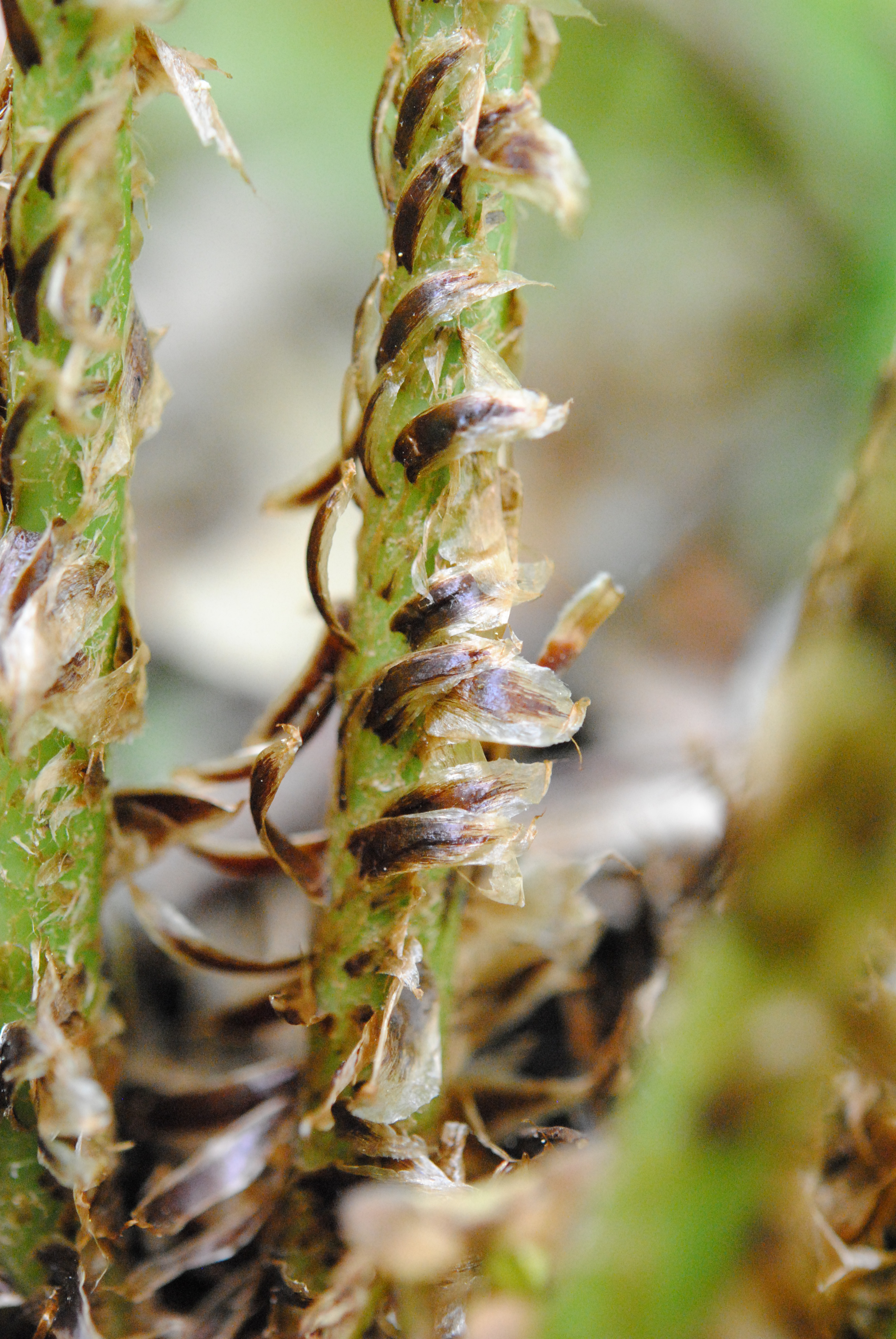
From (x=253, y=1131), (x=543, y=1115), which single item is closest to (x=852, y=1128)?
(x=543, y=1115)

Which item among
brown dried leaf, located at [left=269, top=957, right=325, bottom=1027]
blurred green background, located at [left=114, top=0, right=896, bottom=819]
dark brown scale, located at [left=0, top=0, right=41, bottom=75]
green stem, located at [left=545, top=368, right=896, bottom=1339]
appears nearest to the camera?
green stem, located at [left=545, top=368, right=896, bottom=1339]

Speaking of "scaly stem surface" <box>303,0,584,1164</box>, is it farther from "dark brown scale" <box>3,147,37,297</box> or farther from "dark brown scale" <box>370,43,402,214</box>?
"dark brown scale" <box>3,147,37,297</box>

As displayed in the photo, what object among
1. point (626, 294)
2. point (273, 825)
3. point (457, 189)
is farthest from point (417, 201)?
point (626, 294)

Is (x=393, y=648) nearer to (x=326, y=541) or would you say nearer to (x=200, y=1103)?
(x=326, y=541)

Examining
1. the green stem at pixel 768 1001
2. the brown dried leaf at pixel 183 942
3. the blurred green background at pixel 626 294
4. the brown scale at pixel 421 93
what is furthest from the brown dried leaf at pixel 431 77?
the blurred green background at pixel 626 294

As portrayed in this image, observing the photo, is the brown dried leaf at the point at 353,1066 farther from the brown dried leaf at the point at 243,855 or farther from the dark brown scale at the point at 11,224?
the dark brown scale at the point at 11,224

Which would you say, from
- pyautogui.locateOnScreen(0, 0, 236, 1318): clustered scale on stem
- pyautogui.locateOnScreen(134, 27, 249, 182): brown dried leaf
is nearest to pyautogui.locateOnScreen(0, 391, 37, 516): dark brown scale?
pyautogui.locateOnScreen(0, 0, 236, 1318): clustered scale on stem
